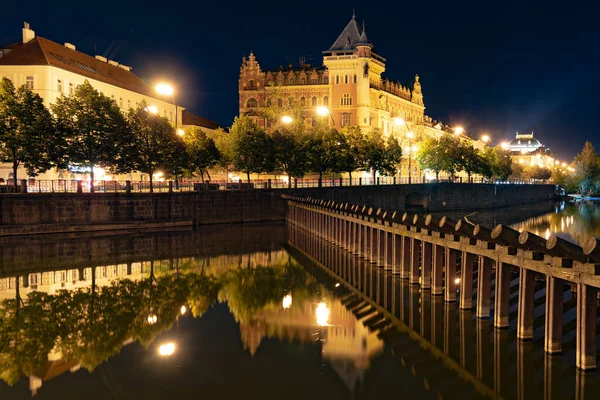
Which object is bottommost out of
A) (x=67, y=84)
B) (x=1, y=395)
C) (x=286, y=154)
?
(x=1, y=395)

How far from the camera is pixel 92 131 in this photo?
70.7 meters

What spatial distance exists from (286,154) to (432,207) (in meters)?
34.4

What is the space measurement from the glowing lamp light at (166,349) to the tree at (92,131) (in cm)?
4823

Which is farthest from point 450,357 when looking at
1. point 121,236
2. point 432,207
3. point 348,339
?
point 432,207

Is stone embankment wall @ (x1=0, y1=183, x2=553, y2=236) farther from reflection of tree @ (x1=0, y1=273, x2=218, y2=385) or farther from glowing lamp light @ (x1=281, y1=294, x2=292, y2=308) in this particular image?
glowing lamp light @ (x1=281, y1=294, x2=292, y2=308)

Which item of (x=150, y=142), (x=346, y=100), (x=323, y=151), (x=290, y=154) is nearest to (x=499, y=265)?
(x=150, y=142)

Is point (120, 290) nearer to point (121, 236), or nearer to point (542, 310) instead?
point (542, 310)

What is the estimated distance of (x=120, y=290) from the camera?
1380 inches

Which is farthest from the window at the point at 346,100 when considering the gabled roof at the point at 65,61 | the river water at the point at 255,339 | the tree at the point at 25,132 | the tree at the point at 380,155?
the river water at the point at 255,339

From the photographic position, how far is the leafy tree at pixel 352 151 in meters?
103

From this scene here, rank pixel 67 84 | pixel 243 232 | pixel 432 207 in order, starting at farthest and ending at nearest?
pixel 432 207, pixel 67 84, pixel 243 232

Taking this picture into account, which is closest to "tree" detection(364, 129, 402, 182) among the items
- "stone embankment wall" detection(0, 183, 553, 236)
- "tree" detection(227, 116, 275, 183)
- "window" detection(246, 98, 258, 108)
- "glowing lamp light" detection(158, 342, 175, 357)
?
"stone embankment wall" detection(0, 183, 553, 236)

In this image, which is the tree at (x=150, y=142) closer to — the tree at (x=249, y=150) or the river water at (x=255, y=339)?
the tree at (x=249, y=150)

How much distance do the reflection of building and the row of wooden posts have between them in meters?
4.50
